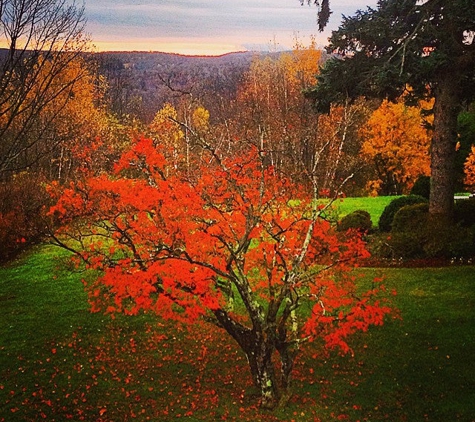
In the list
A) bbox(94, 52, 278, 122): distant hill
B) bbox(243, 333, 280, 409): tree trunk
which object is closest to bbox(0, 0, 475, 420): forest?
bbox(243, 333, 280, 409): tree trunk

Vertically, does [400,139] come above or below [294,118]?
below

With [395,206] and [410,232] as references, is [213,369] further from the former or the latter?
[395,206]

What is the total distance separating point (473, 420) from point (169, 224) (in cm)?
946

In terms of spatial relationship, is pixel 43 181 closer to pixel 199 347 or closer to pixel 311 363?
pixel 199 347

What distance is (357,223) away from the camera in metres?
21.5

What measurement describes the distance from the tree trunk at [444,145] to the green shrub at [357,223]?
4173mm

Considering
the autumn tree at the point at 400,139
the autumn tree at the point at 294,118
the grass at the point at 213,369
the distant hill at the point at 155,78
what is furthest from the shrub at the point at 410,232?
the distant hill at the point at 155,78

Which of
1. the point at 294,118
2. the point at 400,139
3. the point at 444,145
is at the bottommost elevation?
the point at 444,145

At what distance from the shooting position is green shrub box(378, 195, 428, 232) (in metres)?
20.7

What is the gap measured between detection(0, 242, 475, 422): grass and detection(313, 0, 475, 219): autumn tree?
5.06 m

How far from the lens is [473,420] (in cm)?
845

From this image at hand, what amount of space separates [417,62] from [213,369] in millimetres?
11984

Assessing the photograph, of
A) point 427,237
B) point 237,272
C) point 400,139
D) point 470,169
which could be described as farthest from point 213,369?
point 400,139

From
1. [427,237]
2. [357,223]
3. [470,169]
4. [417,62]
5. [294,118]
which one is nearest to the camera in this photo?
[417,62]
